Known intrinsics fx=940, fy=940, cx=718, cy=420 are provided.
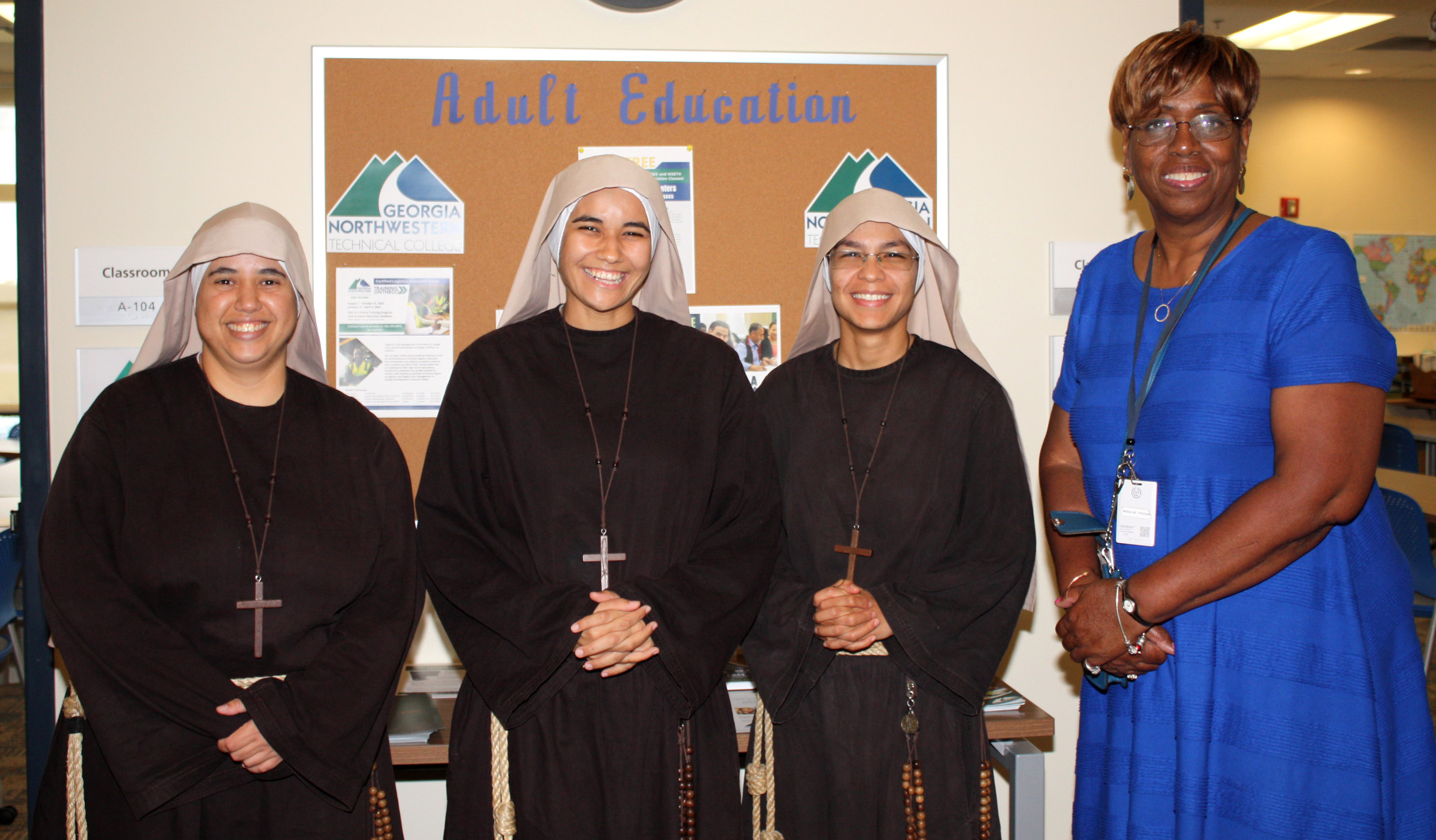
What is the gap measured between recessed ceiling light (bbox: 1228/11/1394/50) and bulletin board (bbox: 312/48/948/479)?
5.70 meters

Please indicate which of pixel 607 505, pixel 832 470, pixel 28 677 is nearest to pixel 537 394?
pixel 607 505

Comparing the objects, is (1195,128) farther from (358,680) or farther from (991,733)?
(358,680)

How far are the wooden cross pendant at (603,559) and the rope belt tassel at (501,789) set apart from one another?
0.37 meters

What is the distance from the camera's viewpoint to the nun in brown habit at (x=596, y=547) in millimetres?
2096

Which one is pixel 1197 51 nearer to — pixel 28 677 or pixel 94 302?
pixel 94 302

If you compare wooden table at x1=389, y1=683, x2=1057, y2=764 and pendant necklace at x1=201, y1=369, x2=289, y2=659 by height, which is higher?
pendant necklace at x1=201, y1=369, x2=289, y2=659

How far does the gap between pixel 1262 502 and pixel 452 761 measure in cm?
180

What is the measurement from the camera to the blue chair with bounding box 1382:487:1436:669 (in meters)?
4.49

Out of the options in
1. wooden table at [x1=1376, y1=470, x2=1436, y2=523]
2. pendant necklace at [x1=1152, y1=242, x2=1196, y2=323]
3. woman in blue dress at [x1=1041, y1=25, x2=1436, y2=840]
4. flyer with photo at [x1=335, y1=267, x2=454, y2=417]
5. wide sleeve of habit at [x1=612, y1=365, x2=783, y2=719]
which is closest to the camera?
woman in blue dress at [x1=1041, y1=25, x2=1436, y2=840]

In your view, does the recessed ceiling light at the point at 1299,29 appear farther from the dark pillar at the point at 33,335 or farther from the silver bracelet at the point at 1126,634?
the dark pillar at the point at 33,335

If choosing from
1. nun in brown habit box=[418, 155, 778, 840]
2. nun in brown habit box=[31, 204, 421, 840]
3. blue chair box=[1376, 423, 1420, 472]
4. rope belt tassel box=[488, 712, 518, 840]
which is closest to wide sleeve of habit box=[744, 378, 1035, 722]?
nun in brown habit box=[418, 155, 778, 840]

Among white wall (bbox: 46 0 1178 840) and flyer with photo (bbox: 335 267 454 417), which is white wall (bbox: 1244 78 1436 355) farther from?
flyer with photo (bbox: 335 267 454 417)

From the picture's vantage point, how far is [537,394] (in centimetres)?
225

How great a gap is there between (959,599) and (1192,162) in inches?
42.7
